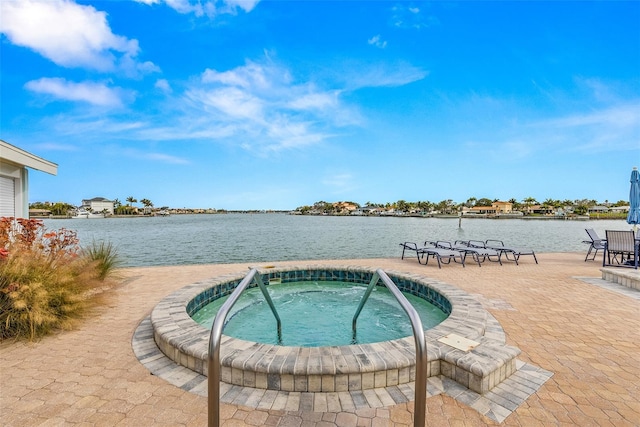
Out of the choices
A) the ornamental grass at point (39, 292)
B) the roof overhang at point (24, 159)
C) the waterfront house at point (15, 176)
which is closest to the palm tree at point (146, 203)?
the roof overhang at point (24, 159)

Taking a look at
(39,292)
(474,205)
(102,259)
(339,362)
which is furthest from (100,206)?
(474,205)

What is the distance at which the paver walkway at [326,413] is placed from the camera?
7.07 feet

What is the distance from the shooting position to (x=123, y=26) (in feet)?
40.8

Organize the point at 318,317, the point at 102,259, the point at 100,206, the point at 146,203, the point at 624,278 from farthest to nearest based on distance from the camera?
the point at 146,203 → the point at 100,206 → the point at 102,259 → the point at 624,278 → the point at 318,317

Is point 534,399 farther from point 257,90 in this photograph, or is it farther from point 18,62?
point 257,90

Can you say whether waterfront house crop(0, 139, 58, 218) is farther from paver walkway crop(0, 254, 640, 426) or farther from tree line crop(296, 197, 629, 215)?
tree line crop(296, 197, 629, 215)

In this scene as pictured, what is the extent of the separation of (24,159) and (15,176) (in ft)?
2.46

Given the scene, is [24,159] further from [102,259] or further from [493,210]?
[493,210]

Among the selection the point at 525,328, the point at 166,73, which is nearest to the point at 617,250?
the point at 525,328

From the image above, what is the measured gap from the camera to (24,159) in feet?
25.3

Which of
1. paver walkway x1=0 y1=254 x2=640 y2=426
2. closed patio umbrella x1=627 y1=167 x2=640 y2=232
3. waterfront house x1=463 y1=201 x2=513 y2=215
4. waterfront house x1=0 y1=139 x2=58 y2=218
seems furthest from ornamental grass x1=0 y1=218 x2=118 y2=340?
waterfront house x1=463 y1=201 x2=513 y2=215

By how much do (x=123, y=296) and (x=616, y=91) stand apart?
2485cm

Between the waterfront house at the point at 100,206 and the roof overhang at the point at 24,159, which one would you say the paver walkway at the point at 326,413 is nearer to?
the roof overhang at the point at 24,159

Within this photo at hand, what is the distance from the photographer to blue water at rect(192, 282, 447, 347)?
4.51 meters
